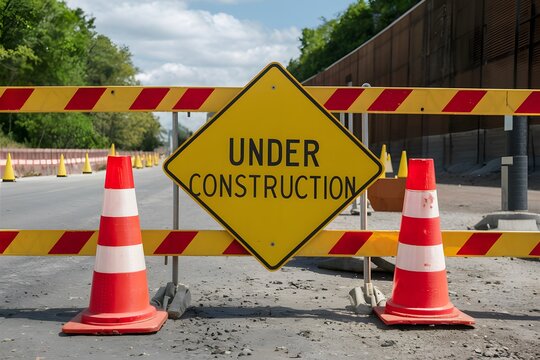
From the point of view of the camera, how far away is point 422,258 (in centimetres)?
438

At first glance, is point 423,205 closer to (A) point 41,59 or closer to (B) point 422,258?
(B) point 422,258

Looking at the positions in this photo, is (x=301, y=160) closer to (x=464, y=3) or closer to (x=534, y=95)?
(x=534, y=95)

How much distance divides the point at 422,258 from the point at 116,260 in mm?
2124

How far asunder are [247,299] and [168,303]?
0.69m

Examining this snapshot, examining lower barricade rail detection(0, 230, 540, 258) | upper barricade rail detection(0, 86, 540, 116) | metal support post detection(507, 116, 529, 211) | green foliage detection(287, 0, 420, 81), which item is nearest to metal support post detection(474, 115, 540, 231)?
metal support post detection(507, 116, 529, 211)

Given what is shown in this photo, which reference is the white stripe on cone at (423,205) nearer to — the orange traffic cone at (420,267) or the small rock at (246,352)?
the orange traffic cone at (420,267)

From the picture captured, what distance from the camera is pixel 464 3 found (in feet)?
100.0

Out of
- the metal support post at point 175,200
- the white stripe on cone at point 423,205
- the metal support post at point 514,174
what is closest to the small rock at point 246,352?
the metal support post at point 175,200

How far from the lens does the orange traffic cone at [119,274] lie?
409cm

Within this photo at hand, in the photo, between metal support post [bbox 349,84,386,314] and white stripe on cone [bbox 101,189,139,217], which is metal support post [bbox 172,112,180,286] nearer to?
white stripe on cone [bbox 101,189,139,217]

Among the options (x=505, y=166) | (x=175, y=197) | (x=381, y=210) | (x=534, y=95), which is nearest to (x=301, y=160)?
(x=175, y=197)

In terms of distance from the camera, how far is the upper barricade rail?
4562 millimetres

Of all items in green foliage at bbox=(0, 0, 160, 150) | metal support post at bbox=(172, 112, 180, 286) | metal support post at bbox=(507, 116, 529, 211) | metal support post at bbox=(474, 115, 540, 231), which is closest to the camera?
metal support post at bbox=(172, 112, 180, 286)

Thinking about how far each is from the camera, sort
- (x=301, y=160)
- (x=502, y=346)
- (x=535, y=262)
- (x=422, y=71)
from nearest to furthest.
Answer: (x=502, y=346) < (x=301, y=160) < (x=535, y=262) < (x=422, y=71)
